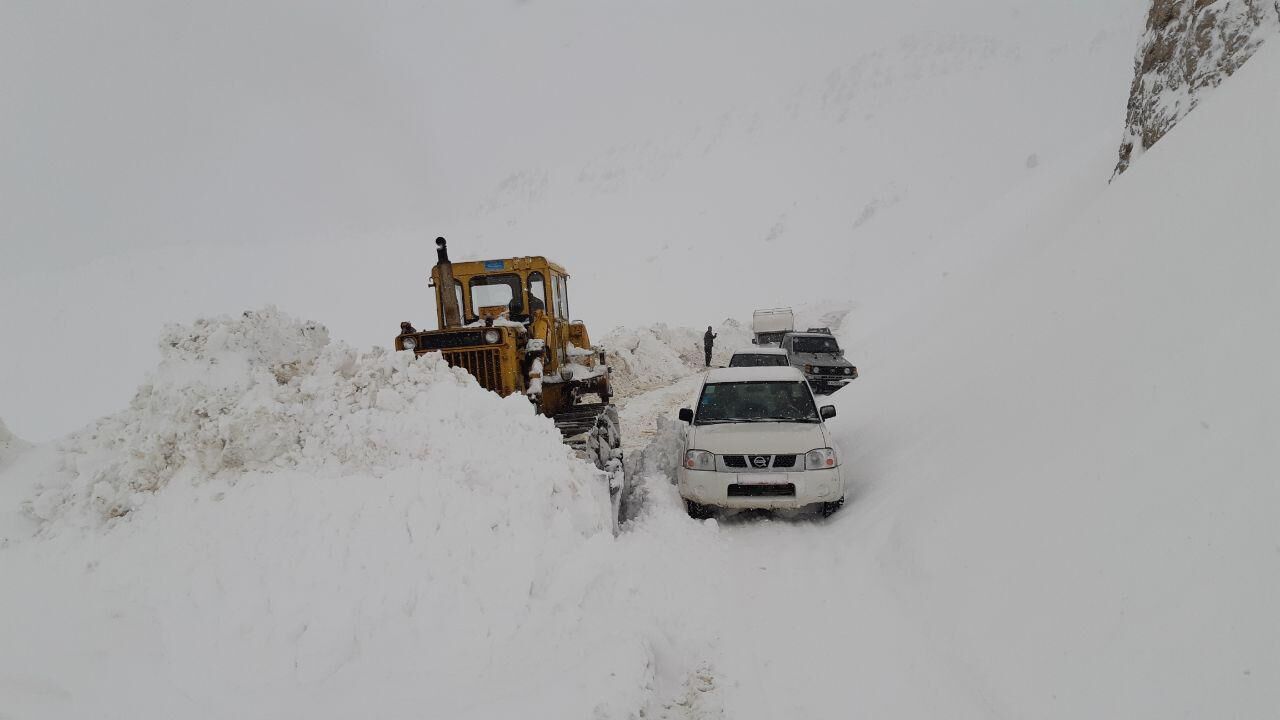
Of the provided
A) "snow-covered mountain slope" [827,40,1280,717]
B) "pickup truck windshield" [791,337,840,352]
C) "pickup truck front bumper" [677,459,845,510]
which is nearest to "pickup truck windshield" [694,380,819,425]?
"pickup truck front bumper" [677,459,845,510]

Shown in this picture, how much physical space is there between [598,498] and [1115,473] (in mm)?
3759

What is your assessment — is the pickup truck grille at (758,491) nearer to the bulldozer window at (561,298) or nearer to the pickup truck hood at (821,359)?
the bulldozer window at (561,298)

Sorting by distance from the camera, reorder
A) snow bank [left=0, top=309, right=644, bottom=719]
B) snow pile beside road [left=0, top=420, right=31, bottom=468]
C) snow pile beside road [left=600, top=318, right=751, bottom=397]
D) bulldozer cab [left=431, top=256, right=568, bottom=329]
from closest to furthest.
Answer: snow bank [left=0, top=309, right=644, bottom=719]
snow pile beside road [left=0, top=420, right=31, bottom=468]
bulldozer cab [left=431, top=256, right=568, bottom=329]
snow pile beside road [left=600, top=318, right=751, bottom=397]

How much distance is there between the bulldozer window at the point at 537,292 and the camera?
29.9 ft

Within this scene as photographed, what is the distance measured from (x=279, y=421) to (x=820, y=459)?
16.1 feet

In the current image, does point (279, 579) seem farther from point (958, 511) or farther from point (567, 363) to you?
point (567, 363)

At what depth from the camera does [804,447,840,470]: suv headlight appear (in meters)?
6.19

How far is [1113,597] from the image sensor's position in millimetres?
3010

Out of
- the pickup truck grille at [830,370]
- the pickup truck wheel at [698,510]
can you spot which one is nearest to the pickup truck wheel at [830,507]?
the pickup truck wheel at [698,510]

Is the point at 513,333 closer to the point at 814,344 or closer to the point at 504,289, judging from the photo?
Answer: the point at 504,289

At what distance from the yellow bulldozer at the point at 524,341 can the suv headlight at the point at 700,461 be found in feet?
2.66

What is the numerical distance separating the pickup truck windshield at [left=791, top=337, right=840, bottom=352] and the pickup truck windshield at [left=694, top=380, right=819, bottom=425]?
9.87m

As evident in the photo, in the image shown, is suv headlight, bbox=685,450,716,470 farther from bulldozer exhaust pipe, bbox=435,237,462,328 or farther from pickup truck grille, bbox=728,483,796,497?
bulldozer exhaust pipe, bbox=435,237,462,328

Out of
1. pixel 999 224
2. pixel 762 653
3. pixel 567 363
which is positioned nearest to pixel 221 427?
pixel 762 653
